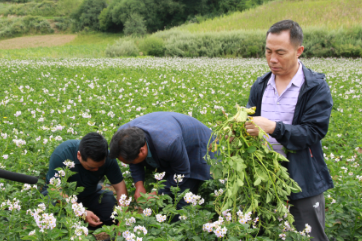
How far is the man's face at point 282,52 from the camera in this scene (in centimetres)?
220

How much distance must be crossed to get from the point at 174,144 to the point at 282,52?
52.2 inches

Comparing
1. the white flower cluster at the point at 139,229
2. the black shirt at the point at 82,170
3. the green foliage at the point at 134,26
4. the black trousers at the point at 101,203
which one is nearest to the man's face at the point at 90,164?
the black shirt at the point at 82,170

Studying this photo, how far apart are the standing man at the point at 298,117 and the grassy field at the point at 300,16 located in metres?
27.7

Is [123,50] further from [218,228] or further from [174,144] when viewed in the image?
[218,228]

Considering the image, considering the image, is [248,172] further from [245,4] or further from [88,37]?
[88,37]

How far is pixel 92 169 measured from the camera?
3.27 metres

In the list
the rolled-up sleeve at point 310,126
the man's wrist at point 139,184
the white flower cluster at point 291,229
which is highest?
the rolled-up sleeve at point 310,126

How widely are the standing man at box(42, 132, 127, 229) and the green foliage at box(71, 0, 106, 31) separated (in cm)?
6819

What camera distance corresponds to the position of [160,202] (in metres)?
2.42

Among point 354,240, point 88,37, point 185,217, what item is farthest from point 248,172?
point 88,37

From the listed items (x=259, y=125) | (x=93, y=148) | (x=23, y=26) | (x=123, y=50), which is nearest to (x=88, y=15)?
(x=23, y=26)

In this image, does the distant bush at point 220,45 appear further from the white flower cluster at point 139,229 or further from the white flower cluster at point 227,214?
the white flower cluster at point 139,229

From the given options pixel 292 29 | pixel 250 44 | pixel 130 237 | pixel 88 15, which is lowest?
Result: pixel 250 44

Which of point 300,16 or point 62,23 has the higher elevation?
point 62,23
